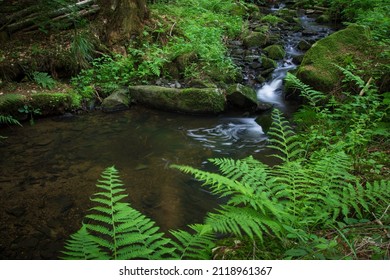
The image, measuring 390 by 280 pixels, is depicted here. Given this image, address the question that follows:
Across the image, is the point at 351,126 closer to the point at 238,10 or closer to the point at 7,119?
the point at 7,119

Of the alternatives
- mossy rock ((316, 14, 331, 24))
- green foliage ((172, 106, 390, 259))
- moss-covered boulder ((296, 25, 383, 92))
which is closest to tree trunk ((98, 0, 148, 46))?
moss-covered boulder ((296, 25, 383, 92))

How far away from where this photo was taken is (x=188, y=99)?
6.52 meters

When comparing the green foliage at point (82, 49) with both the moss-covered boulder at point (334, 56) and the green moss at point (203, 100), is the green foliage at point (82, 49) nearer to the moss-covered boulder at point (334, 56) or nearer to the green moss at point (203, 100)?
the green moss at point (203, 100)

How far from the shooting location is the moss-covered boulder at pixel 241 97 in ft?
21.6

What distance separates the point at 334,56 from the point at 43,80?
6365 millimetres

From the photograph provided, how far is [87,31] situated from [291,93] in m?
5.35

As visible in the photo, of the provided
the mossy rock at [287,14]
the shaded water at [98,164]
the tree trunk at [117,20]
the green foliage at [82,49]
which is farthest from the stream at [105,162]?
the mossy rock at [287,14]

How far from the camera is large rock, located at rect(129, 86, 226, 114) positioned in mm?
6492

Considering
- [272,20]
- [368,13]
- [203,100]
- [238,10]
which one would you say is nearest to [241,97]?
[203,100]

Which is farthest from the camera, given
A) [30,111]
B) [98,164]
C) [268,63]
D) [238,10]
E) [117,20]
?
[238,10]
